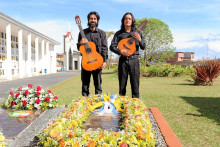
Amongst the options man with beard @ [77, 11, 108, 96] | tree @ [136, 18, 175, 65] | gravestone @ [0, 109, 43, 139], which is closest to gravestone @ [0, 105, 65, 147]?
gravestone @ [0, 109, 43, 139]

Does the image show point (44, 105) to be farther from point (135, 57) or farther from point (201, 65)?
point (201, 65)

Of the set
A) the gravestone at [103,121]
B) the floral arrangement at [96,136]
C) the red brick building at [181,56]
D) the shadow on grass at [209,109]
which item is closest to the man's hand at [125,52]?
the gravestone at [103,121]

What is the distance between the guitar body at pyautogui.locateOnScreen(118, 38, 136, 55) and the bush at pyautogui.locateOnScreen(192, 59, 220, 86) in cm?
756

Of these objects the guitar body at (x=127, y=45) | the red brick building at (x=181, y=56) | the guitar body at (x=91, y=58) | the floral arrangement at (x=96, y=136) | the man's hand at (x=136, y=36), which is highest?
the red brick building at (x=181, y=56)

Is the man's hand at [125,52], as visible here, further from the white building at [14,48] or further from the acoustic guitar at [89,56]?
the white building at [14,48]

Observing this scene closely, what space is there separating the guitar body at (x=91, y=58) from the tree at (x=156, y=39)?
21.1 m

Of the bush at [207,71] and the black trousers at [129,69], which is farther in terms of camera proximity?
the bush at [207,71]

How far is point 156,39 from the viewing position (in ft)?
83.9

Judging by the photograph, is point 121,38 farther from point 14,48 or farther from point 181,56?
point 181,56

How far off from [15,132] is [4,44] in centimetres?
1628

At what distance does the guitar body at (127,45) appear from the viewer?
4273mm

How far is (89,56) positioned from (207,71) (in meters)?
8.35

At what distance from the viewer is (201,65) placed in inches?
431

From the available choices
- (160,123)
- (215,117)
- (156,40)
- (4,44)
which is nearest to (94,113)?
(160,123)
